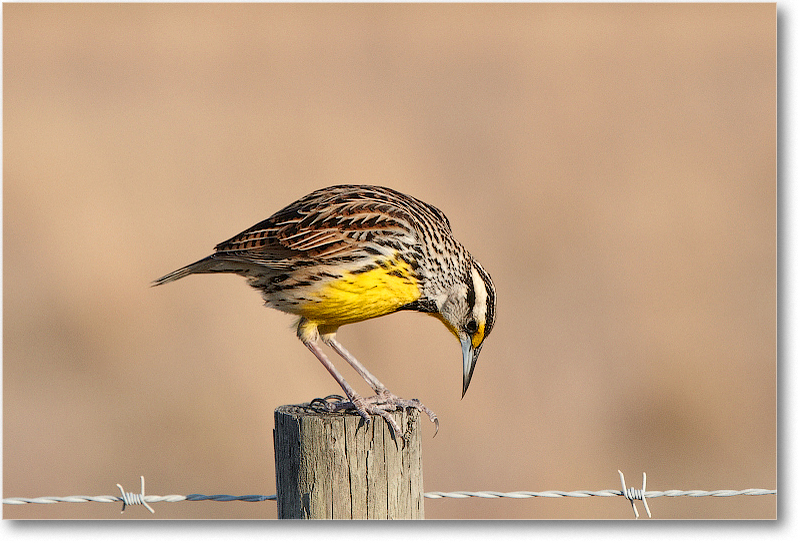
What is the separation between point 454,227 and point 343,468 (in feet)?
11.4

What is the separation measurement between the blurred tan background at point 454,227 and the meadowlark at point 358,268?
189 cm

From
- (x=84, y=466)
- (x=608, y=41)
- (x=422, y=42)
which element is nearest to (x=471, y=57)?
(x=422, y=42)

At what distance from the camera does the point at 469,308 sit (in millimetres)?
3090

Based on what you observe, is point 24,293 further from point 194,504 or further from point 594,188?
point 594,188

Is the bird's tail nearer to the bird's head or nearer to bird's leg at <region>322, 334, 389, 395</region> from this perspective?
bird's leg at <region>322, 334, 389, 395</region>

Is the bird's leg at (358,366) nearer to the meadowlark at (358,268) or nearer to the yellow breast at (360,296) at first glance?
the meadowlark at (358,268)

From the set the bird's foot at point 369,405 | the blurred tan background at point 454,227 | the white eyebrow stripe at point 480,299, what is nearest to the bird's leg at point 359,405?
the bird's foot at point 369,405

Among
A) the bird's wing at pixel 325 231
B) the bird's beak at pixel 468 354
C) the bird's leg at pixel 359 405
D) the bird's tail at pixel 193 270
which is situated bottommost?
the bird's leg at pixel 359 405

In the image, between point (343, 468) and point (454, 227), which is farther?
point (454, 227)

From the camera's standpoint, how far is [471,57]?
18.2 feet

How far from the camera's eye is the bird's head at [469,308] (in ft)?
10.1

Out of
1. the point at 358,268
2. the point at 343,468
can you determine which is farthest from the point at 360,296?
the point at 343,468

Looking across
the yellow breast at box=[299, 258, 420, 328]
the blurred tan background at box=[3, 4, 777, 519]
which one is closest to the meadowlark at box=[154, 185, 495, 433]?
the yellow breast at box=[299, 258, 420, 328]

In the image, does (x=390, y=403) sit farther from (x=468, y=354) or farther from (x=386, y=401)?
(x=468, y=354)
